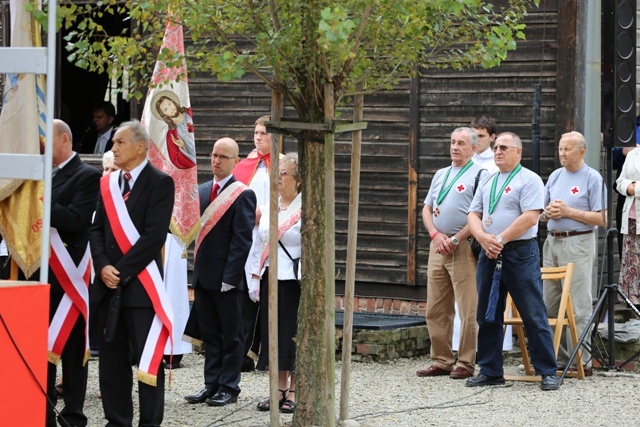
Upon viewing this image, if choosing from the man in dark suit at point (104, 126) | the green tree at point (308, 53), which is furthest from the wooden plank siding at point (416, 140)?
the green tree at point (308, 53)

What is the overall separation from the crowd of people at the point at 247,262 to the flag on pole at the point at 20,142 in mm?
692

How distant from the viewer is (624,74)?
10.5 m

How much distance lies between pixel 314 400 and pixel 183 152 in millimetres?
3033

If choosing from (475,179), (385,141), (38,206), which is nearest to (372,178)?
(385,141)

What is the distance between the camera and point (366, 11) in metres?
6.58

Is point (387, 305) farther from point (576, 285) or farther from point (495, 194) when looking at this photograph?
point (495, 194)

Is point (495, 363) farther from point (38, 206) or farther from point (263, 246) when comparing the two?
point (38, 206)

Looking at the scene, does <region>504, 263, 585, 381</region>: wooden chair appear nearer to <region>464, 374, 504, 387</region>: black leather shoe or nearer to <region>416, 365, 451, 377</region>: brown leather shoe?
<region>464, 374, 504, 387</region>: black leather shoe

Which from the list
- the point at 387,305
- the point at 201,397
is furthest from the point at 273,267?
the point at 387,305

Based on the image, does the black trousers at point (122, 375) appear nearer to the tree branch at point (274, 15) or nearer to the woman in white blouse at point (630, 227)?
the tree branch at point (274, 15)

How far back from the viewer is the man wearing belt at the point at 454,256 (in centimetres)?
1020

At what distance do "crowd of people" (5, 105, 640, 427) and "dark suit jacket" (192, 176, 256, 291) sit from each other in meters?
0.01

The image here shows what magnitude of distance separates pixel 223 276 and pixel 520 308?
8.00 ft

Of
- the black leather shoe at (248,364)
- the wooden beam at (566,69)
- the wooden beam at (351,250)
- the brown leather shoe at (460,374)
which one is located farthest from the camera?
the wooden beam at (566,69)
